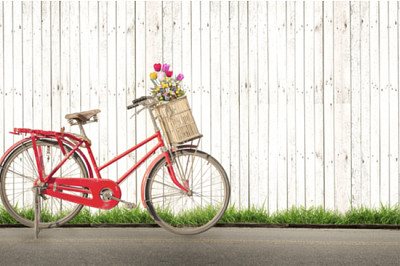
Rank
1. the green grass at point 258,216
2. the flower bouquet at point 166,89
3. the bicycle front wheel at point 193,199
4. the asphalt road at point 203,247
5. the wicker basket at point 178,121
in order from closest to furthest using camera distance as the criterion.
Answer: the asphalt road at point 203,247 → the wicker basket at point 178,121 → the flower bouquet at point 166,89 → the bicycle front wheel at point 193,199 → the green grass at point 258,216

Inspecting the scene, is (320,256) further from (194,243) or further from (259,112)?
(259,112)

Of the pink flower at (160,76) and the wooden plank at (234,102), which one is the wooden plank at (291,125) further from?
the pink flower at (160,76)

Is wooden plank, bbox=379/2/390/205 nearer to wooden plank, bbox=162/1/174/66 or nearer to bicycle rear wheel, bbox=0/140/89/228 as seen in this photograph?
wooden plank, bbox=162/1/174/66

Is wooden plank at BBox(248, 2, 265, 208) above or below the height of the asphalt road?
above

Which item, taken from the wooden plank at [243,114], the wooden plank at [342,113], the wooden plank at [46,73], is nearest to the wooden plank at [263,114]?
the wooden plank at [243,114]

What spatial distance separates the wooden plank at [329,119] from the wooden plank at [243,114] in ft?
2.51

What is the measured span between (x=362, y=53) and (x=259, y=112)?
3.84 feet

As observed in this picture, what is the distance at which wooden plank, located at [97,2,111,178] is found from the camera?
5.02m

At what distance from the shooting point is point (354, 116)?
5023 millimetres

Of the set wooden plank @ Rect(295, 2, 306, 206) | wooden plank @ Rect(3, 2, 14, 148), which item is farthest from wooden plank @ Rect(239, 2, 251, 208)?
wooden plank @ Rect(3, 2, 14, 148)

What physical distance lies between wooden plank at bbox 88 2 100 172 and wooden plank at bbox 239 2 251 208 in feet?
3.58

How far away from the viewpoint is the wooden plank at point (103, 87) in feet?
16.5

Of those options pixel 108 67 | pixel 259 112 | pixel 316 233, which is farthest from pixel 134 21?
pixel 316 233

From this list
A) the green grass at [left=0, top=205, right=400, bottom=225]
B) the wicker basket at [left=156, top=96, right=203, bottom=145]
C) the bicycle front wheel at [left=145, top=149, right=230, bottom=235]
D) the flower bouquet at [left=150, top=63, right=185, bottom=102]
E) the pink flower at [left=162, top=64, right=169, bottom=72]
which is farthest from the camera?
the green grass at [left=0, top=205, right=400, bottom=225]
